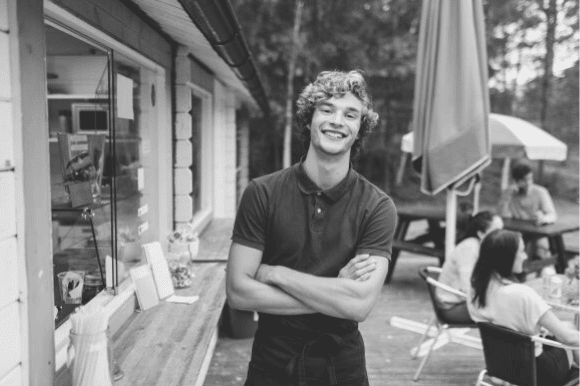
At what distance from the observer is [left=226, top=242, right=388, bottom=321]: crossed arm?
72.6 inches

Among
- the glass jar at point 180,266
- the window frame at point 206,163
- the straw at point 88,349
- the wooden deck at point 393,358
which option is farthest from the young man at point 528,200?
the straw at point 88,349

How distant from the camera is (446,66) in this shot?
440cm

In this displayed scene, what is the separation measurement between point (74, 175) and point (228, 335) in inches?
96.4

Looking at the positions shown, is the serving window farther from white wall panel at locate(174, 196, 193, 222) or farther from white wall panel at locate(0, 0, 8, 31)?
white wall panel at locate(0, 0, 8, 31)

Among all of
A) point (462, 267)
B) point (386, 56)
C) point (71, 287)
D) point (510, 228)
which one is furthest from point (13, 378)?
point (386, 56)

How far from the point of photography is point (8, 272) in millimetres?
1539

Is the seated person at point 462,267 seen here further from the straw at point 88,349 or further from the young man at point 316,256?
the straw at point 88,349

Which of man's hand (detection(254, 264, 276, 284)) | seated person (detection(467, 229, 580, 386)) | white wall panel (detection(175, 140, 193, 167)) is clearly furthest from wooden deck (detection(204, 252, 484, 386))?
man's hand (detection(254, 264, 276, 284))

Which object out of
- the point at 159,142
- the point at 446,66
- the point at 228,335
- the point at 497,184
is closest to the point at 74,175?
the point at 159,142

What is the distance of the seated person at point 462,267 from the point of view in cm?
393

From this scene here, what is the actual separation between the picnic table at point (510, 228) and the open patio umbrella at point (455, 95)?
2003mm

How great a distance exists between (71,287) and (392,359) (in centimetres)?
261

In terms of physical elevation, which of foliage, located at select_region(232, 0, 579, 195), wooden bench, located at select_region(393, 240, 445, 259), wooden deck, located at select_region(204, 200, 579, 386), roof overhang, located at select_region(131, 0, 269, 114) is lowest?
wooden deck, located at select_region(204, 200, 579, 386)

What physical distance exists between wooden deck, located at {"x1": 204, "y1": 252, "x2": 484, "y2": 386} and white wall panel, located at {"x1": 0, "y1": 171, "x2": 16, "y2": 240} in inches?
98.6
